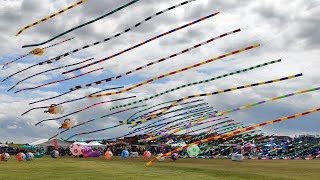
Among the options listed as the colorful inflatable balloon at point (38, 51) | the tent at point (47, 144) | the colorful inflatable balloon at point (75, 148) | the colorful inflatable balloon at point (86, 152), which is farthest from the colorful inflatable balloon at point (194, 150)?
the tent at point (47, 144)

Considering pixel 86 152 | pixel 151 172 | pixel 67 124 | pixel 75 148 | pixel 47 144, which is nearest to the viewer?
pixel 151 172

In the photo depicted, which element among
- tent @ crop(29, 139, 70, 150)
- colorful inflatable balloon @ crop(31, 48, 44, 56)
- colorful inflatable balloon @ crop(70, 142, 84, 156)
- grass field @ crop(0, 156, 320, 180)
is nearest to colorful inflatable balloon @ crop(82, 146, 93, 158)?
colorful inflatable balloon @ crop(70, 142, 84, 156)

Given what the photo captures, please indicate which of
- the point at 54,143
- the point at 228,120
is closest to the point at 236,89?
the point at 228,120

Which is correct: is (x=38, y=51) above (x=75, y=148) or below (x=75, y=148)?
above

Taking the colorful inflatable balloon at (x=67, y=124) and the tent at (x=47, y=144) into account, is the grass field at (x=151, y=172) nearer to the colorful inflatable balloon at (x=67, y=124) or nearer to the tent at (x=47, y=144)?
the colorful inflatable balloon at (x=67, y=124)

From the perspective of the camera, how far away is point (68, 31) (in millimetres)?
20891

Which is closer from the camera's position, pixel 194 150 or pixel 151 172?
pixel 151 172

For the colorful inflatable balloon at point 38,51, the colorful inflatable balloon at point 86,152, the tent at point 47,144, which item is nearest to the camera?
the colorful inflatable balloon at point 38,51

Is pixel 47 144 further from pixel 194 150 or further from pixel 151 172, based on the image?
pixel 151 172

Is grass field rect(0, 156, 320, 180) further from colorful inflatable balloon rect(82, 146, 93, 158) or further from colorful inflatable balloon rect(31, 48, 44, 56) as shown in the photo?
colorful inflatable balloon rect(82, 146, 93, 158)

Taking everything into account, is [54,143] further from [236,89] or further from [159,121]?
[236,89]

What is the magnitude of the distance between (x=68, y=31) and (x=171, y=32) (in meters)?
5.60

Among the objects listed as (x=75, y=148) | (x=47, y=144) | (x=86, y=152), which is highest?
(x=47, y=144)

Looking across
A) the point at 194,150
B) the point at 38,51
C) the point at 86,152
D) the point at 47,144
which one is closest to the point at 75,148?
the point at 86,152
